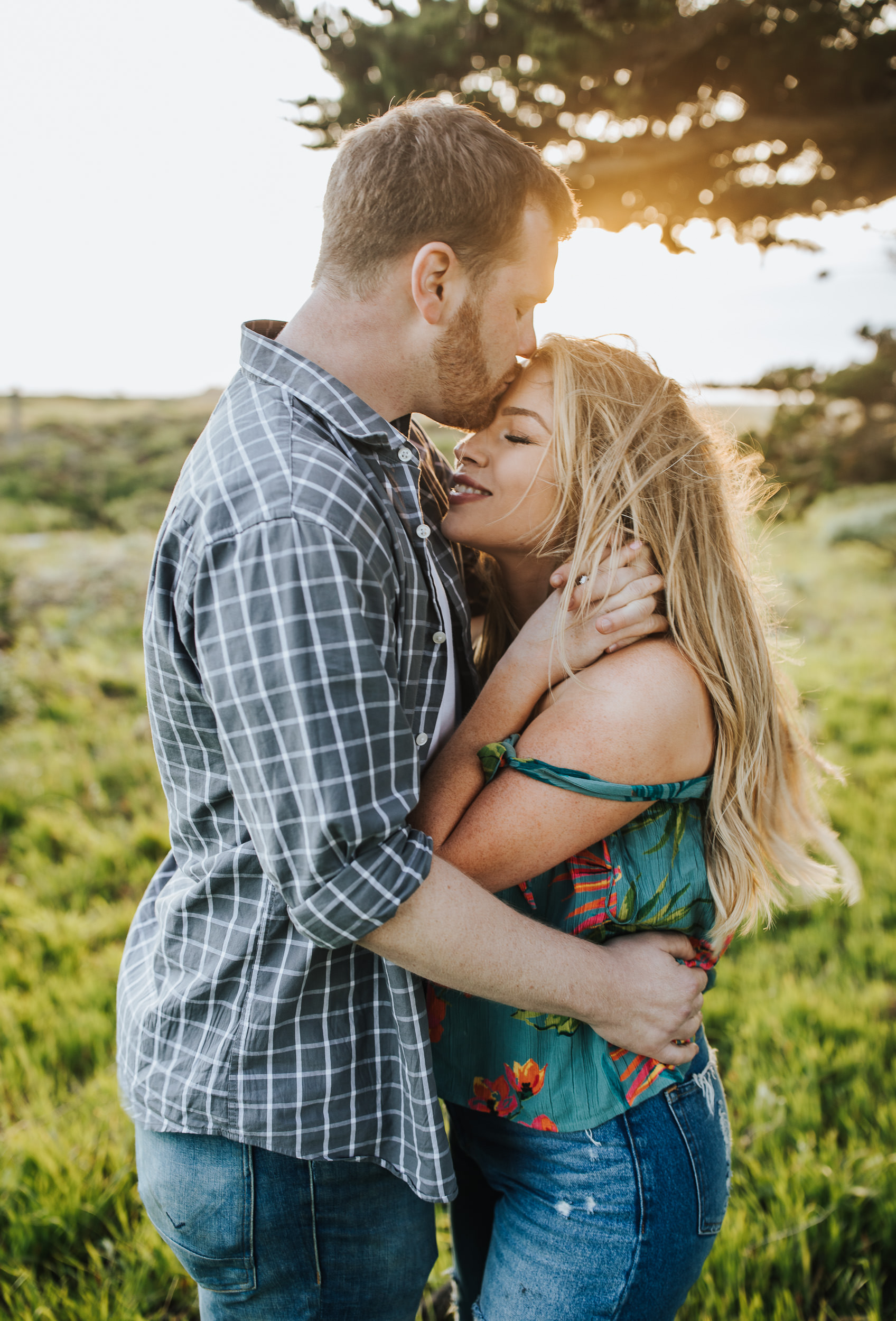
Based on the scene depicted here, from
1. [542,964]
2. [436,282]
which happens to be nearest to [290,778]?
[542,964]

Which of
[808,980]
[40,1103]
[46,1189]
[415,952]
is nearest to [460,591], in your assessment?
[415,952]

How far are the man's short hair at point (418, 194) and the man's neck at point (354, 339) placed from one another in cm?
4

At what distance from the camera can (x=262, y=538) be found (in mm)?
1134

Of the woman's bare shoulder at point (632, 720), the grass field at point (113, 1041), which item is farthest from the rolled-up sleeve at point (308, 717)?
the grass field at point (113, 1041)

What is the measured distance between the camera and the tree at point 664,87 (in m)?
2.75

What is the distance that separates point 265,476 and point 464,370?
644 millimetres

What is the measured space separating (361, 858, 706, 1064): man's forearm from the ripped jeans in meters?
0.15

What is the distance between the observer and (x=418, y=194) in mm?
1512

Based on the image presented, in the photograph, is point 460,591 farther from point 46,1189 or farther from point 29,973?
point 29,973

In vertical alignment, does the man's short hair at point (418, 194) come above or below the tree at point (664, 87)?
below

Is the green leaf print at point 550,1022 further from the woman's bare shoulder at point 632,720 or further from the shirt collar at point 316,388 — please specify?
the shirt collar at point 316,388

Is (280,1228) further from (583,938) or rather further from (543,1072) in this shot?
(583,938)

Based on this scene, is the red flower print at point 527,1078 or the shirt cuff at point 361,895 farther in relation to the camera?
the red flower print at point 527,1078

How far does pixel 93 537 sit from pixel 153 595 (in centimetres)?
888
